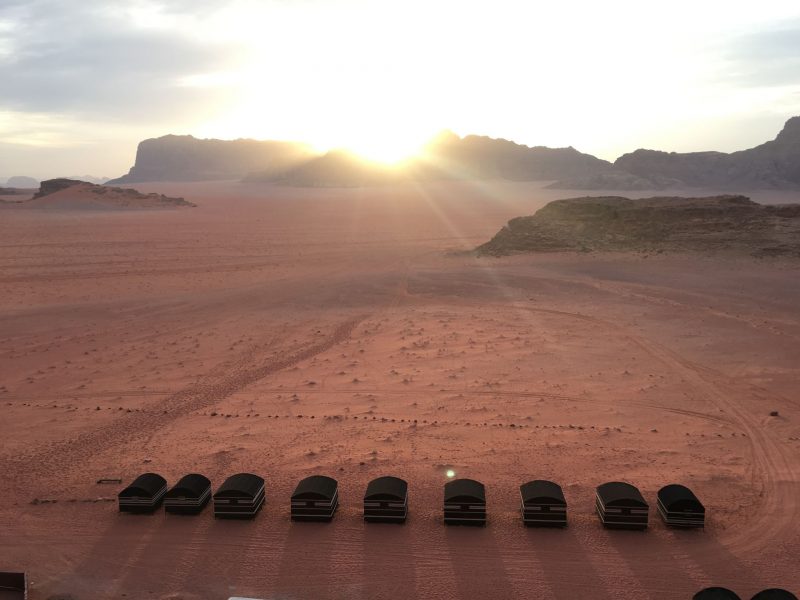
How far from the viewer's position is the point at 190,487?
33.1 ft

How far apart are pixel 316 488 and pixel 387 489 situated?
121 centimetres

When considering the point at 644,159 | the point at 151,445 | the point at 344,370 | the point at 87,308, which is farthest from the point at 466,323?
the point at 644,159

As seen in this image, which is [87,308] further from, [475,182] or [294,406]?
[475,182]

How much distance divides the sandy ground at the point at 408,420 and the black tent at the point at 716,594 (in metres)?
0.87

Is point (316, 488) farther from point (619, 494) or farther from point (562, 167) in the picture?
point (562, 167)

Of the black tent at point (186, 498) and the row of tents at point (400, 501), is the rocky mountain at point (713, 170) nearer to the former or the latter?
the row of tents at point (400, 501)

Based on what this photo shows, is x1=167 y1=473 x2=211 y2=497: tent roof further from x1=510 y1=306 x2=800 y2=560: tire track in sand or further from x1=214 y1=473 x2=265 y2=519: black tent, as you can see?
x1=510 y1=306 x2=800 y2=560: tire track in sand

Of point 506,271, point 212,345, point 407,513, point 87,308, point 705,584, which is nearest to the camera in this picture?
point 705,584

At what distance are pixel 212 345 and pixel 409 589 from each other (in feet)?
45.2

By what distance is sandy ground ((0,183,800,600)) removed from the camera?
8953 mm

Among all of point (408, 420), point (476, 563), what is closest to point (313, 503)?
point (476, 563)

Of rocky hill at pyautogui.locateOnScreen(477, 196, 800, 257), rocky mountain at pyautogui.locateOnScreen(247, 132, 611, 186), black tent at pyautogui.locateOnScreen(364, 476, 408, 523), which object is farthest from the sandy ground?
rocky mountain at pyautogui.locateOnScreen(247, 132, 611, 186)

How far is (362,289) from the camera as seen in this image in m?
29.0

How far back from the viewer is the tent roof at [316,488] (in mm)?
9828
